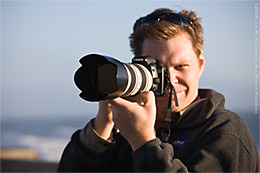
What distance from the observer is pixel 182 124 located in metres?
1.64

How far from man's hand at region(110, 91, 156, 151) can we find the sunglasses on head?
1.83ft

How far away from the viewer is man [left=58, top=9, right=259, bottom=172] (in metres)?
1.29

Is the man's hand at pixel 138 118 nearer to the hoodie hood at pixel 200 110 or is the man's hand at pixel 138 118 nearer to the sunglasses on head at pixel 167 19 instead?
the hoodie hood at pixel 200 110

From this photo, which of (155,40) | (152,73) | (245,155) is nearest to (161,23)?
(155,40)

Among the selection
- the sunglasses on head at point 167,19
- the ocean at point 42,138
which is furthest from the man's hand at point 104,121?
the ocean at point 42,138

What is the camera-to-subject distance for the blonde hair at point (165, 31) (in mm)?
1630

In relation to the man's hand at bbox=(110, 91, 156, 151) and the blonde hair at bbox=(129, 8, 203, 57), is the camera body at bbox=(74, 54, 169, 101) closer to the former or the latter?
the man's hand at bbox=(110, 91, 156, 151)

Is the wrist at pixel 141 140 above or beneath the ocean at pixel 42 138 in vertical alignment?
above

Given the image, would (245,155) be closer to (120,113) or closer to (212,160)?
(212,160)

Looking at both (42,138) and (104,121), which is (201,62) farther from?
(42,138)

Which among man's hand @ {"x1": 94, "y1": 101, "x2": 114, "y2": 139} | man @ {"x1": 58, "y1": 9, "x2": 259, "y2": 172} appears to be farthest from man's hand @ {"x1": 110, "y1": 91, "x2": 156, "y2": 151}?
man's hand @ {"x1": 94, "y1": 101, "x2": 114, "y2": 139}

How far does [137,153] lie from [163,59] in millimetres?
502

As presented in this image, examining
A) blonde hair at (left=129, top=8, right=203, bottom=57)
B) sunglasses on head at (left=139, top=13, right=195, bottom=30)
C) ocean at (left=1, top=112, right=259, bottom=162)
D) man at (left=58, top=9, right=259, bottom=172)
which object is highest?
sunglasses on head at (left=139, top=13, right=195, bottom=30)

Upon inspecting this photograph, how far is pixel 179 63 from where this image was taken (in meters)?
1.60
